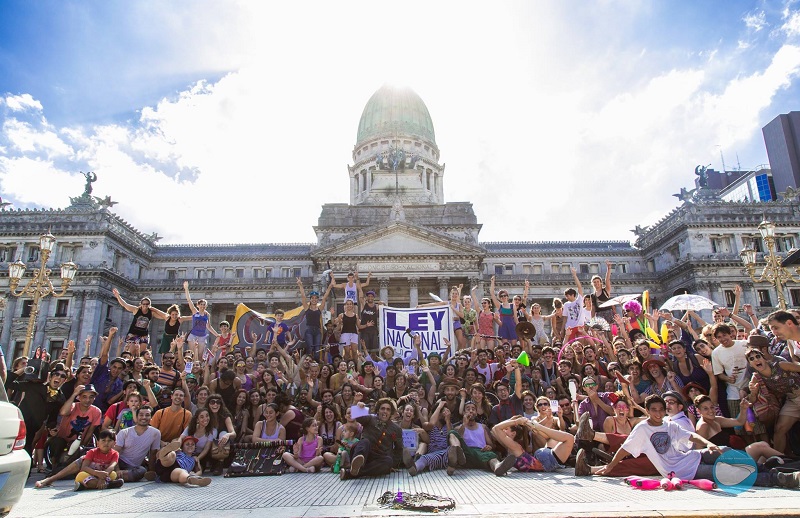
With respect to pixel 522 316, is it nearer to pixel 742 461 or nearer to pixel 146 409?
pixel 742 461

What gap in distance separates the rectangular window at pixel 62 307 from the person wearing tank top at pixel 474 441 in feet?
160

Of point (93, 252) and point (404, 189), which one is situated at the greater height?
point (404, 189)

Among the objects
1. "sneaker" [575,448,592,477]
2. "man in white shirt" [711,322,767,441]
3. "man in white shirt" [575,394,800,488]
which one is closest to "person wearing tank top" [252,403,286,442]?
"sneaker" [575,448,592,477]

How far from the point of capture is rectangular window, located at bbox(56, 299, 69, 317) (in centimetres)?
4594

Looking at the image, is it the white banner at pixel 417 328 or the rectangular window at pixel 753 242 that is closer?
the white banner at pixel 417 328

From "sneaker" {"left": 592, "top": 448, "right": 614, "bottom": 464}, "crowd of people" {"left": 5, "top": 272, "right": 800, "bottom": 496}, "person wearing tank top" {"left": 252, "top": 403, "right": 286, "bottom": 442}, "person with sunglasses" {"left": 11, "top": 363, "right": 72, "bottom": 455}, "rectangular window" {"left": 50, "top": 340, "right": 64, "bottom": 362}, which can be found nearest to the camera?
"crowd of people" {"left": 5, "top": 272, "right": 800, "bottom": 496}

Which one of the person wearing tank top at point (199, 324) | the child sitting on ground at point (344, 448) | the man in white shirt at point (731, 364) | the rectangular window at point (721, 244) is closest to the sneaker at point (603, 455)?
the man in white shirt at point (731, 364)

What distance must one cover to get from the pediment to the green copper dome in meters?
28.8

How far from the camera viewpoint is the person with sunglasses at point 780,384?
831 cm

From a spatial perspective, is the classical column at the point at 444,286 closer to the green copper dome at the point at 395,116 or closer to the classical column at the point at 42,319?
Answer: the green copper dome at the point at 395,116

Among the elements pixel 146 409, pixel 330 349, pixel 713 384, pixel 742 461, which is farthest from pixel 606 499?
pixel 330 349

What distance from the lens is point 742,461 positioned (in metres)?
7.49

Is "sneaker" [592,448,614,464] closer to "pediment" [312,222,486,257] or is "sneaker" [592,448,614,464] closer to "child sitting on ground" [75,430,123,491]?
"child sitting on ground" [75,430,123,491]

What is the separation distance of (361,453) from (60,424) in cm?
653
